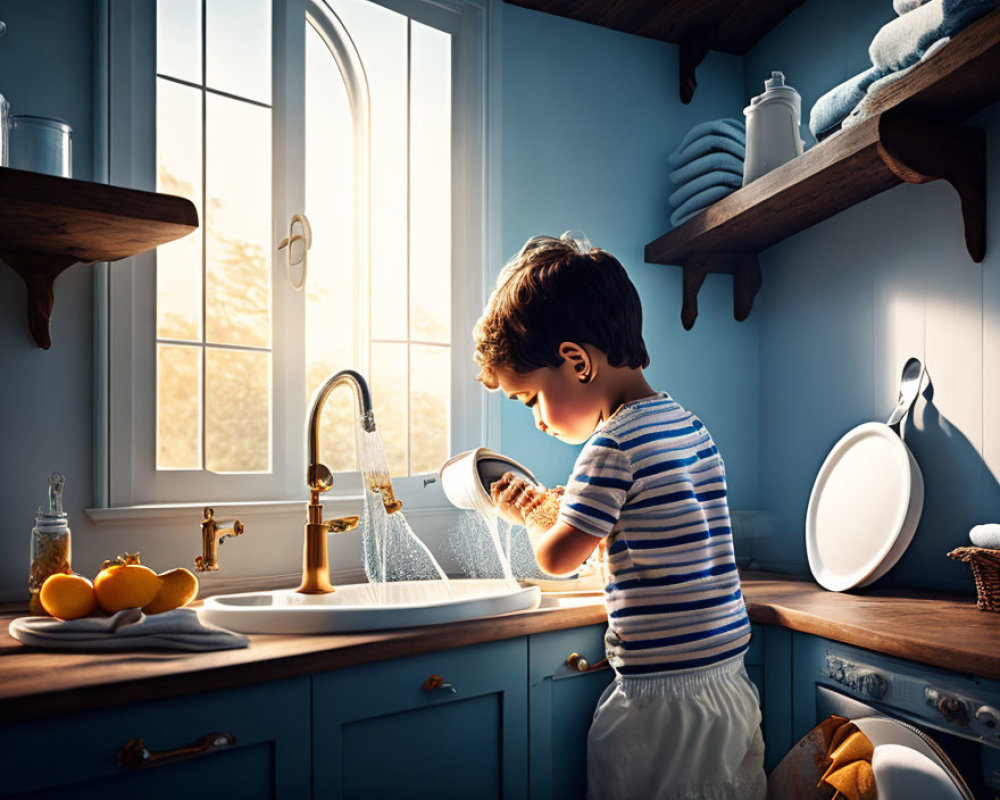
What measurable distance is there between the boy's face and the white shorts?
39cm

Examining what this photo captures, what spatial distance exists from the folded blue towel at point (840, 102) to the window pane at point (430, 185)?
876 mm

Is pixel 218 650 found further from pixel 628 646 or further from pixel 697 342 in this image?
pixel 697 342

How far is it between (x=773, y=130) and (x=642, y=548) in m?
1.22

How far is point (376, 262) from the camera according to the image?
198cm

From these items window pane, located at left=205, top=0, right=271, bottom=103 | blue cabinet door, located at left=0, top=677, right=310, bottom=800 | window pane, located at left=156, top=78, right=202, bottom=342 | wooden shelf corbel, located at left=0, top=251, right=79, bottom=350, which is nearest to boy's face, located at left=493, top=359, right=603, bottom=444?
blue cabinet door, located at left=0, top=677, right=310, bottom=800

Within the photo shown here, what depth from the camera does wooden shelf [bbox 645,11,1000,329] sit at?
1428mm

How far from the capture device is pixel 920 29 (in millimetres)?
1472

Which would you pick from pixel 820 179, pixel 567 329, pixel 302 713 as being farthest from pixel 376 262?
pixel 302 713

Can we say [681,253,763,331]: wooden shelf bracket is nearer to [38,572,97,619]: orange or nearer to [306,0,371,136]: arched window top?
[306,0,371,136]: arched window top

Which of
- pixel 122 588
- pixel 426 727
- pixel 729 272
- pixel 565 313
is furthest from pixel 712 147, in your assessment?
pixel 122 588

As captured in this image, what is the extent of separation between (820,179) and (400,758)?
4.64ft

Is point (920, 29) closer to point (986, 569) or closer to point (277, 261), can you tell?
point (986, 569)

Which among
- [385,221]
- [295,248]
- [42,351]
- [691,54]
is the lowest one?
[42,351]

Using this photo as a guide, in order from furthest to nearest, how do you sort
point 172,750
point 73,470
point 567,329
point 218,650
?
1. point 73,470
2. point 567,329
3. point 218,650
4. point 172,750
